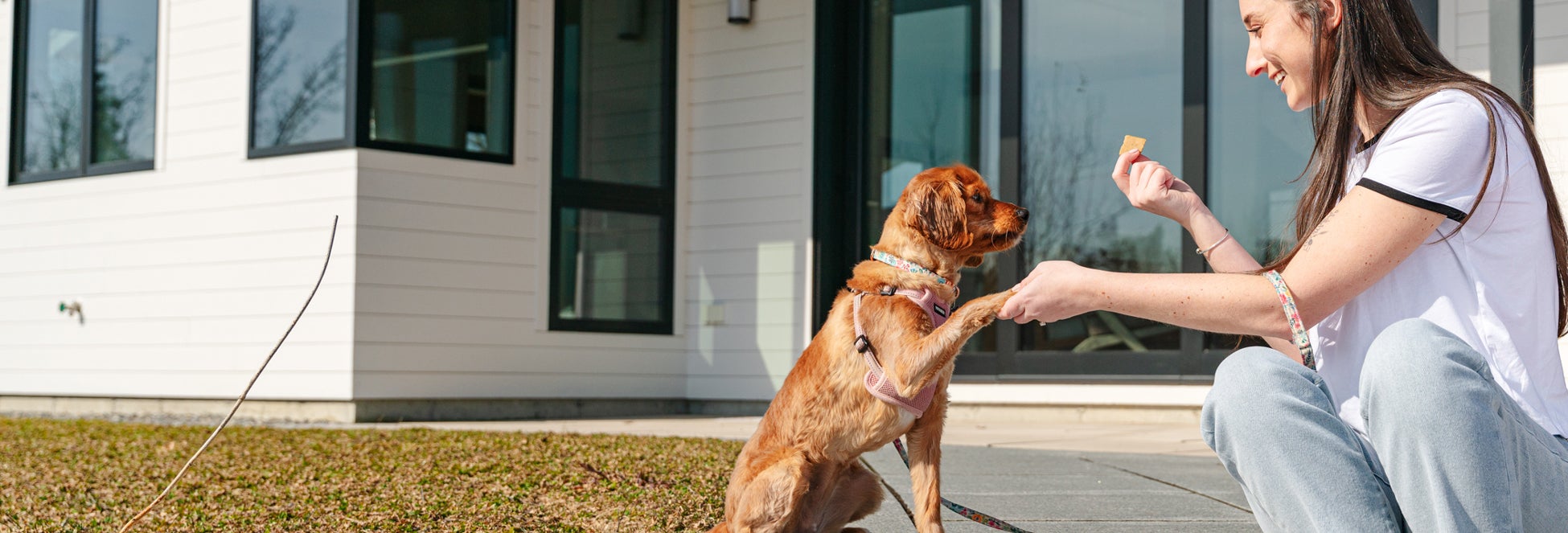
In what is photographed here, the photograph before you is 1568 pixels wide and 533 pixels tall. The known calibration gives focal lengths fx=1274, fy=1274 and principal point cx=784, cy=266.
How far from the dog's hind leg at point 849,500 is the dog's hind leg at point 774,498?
147 millimetres

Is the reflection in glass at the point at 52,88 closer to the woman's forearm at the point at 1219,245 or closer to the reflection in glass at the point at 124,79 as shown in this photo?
the reflection in glass at the point at 124,79

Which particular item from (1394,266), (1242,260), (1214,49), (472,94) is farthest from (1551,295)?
(472,94)

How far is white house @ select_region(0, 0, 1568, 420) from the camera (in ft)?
26.0

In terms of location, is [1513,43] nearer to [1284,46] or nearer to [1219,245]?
[1219,245]

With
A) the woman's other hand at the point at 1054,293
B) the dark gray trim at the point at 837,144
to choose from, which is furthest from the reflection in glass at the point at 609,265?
the woman's other hand at the point at 1054,293

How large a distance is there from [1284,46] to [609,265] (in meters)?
7.50

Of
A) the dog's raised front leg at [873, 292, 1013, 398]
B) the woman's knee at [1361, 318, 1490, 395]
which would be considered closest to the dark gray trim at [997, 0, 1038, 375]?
the dog's raised front leg at [873, 292, 1013, 398]

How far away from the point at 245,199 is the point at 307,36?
1.15 metres

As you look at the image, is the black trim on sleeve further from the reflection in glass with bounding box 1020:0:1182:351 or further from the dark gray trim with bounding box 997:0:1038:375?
the dark gray trim with bounding box 997:0:1038:375

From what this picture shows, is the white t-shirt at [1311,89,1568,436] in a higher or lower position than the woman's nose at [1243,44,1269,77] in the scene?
lower

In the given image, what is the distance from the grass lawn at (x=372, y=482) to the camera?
11.9 feet

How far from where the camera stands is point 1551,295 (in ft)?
5.64

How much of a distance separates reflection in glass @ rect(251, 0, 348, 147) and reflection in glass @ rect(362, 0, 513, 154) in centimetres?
24

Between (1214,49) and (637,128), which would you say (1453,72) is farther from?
(637,128)
